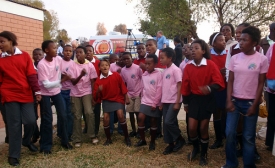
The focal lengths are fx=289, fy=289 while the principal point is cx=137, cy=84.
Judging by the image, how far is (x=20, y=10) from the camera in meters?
8.68

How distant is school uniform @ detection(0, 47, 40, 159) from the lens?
4273mm

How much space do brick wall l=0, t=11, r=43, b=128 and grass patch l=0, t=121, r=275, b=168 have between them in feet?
13.5

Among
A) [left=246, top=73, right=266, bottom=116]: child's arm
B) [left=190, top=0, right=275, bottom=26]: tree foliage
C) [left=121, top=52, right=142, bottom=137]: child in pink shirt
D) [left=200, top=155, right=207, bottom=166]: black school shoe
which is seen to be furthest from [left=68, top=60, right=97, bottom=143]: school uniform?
[left=190, top=0, right=275, bottom=26]: tree foliage

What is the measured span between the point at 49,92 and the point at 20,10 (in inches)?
195

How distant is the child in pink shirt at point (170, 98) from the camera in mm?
4594

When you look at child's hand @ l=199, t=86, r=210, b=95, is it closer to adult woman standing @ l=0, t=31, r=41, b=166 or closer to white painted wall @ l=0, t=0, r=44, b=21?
adult woman standing @ l=0, t=31, r=41, b=166

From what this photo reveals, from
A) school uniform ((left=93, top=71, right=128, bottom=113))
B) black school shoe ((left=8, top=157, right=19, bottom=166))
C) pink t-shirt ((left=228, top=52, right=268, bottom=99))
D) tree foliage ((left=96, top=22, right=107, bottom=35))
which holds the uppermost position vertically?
tree foliage ((left=96, top=22, right=107, bottom=35))

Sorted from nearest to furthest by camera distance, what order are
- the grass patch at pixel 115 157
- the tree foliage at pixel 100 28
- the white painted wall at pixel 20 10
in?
the grass patch at pixel 115 157, the white painted wall at pixel 20 10, the tree foliage at pixel 100 28

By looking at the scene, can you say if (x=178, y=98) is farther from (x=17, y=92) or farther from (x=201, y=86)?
(x=17, y=92)

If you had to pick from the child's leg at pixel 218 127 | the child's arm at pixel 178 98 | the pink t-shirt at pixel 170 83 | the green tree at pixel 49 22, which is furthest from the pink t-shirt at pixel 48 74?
the green tree at pixel 49 22

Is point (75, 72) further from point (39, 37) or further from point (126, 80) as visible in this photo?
point (39, 37)

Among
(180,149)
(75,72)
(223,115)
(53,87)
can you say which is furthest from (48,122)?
(223,115)

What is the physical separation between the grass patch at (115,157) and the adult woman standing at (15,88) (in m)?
0.46

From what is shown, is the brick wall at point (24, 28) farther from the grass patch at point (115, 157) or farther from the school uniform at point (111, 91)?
the school uniform at point (111, 91)
